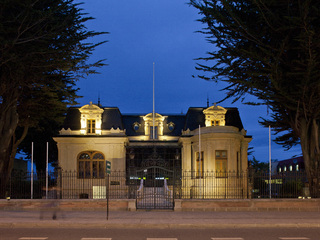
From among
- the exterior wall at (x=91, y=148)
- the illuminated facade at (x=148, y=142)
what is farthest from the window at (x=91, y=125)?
the exterior wall at (x=91, y=148)

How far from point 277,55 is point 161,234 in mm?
13192

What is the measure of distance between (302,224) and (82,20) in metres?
17.7

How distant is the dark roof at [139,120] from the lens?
4028cm

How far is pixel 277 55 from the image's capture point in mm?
21906

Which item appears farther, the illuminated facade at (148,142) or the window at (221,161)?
the illuminated facade at (148,142)

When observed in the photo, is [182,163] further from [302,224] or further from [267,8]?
[302,224]

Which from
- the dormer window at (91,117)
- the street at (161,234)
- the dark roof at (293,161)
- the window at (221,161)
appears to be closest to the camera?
the street at (161,234)

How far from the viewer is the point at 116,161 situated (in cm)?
3900

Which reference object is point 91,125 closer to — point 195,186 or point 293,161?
point 195,186

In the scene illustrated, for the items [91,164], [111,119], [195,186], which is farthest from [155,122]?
[195,186]

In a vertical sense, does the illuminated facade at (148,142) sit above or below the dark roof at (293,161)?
above

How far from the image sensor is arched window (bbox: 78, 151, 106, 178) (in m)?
38.7

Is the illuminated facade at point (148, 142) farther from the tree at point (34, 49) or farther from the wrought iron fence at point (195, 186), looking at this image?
the tree at point (34, 49)

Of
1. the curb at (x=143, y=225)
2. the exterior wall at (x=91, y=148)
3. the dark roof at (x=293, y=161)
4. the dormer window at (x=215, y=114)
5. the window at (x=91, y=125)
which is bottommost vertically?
the curb at (x=143, y=225)
